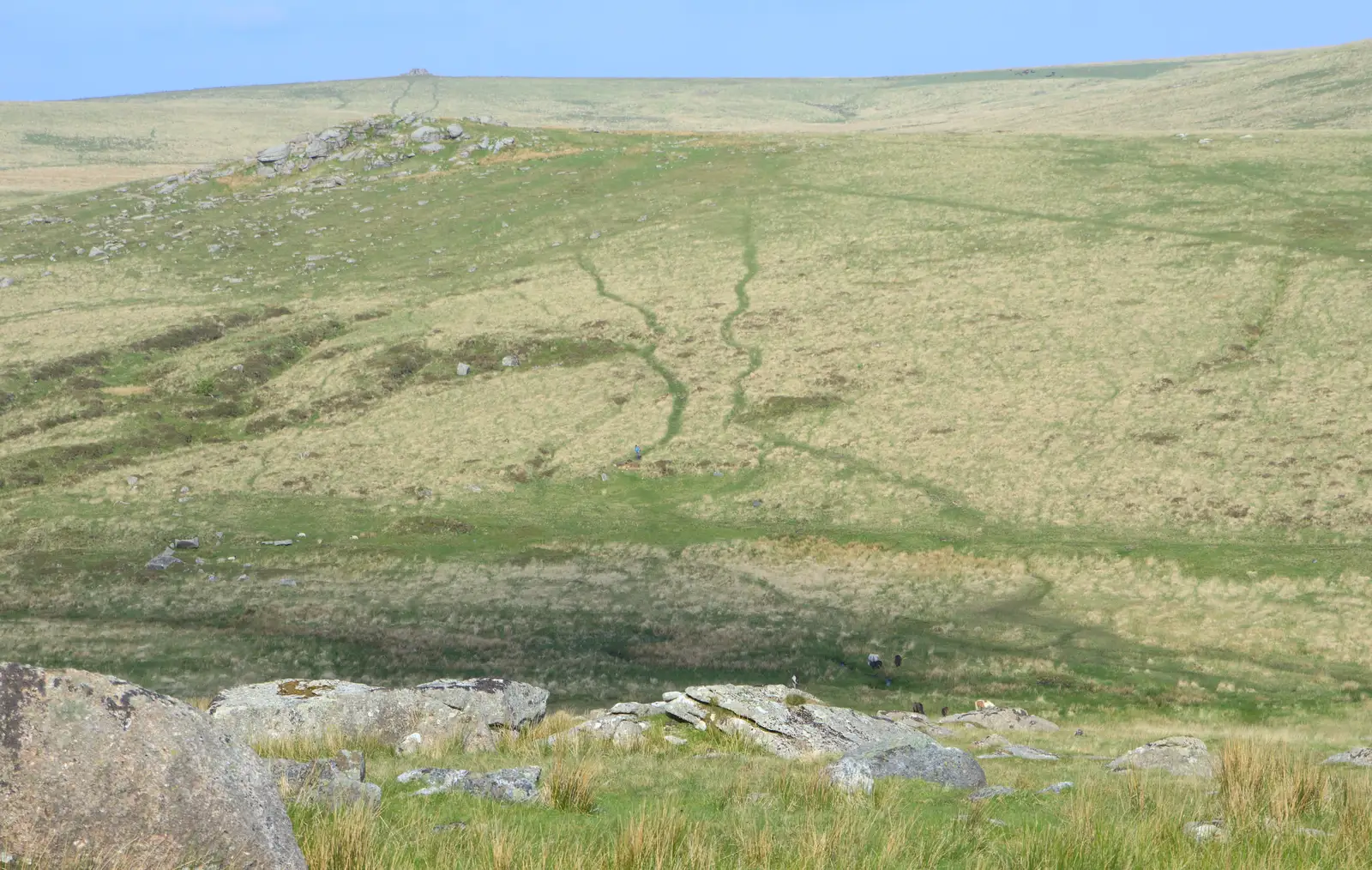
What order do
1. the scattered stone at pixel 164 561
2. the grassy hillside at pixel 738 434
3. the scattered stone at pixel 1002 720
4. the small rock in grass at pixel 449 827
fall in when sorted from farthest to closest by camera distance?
the scattered stone at pixel 164 561 → the grassy hillside at pixel 738 434 → the scattered stone at pixel 1002 720 → the small rock in grass at pixel 449 827

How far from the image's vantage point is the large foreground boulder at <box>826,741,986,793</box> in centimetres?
1447

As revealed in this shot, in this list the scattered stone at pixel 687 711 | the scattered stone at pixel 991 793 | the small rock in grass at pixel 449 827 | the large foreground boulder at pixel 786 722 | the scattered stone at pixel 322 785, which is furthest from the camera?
the scattered stone at pixel 687 711

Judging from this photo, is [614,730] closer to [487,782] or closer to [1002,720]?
[487,782]

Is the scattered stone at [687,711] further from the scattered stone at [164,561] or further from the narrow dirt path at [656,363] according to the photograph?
the narrow dirt path at [656,363]

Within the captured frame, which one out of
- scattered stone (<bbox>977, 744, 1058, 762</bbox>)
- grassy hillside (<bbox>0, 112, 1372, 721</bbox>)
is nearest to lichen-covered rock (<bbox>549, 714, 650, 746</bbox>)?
scattered stone (<bbox>977, 744, 1058, 762</bbox>)

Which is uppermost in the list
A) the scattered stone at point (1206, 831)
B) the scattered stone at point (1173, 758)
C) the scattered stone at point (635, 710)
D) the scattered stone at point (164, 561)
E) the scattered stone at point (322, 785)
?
the scattered stone at point (1206, 831)

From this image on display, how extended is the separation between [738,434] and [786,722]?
127ft

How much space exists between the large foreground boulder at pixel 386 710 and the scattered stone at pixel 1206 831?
13505mm

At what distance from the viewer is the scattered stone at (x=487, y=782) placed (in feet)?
40.3

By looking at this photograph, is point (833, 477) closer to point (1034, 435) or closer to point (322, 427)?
point (1034, 435)

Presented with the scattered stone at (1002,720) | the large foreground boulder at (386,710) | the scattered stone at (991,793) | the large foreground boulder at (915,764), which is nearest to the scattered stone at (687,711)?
the large foreground boulder at (386,710)

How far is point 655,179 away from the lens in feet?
374

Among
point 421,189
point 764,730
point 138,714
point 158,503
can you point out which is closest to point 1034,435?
point 764,730

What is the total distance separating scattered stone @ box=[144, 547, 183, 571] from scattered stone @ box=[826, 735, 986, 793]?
1612 inches
